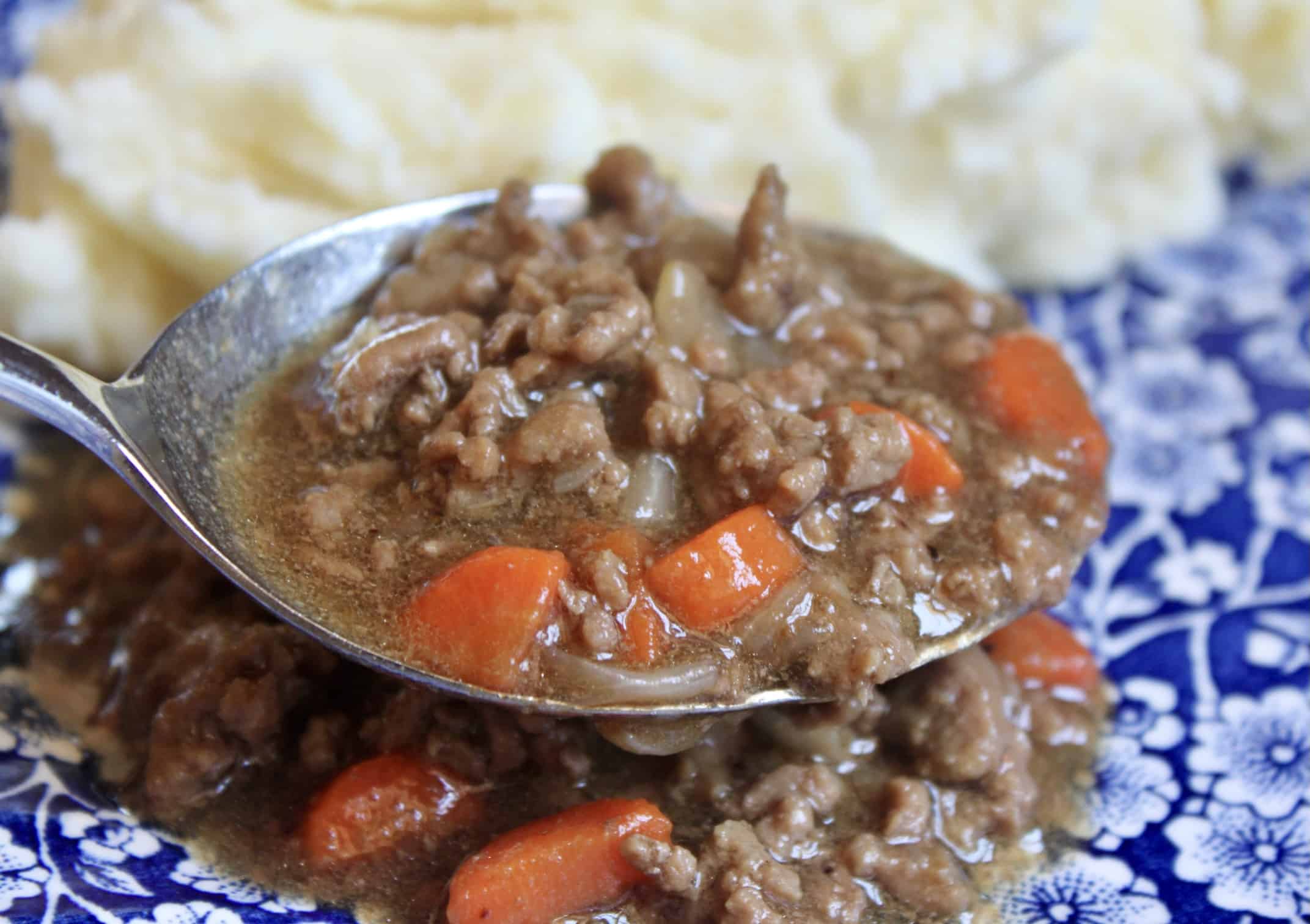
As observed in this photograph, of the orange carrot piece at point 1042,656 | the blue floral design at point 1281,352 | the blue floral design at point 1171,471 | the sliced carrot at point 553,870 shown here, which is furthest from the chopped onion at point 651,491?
the blue floral design at point 1281,352

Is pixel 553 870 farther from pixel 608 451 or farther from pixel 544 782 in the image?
pixel 608 451

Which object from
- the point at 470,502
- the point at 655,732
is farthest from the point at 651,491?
the point at 655,732

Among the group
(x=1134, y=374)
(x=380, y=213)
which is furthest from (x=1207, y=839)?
(x=380, y=213)

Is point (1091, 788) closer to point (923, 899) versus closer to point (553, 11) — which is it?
point (923, 899)

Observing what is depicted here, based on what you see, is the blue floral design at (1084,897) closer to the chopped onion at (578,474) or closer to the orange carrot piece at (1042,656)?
the orange carrot piece at (1042,656)

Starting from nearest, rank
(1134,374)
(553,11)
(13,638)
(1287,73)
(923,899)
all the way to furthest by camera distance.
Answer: (923,899), (13,638), (553,11), (1134,374), (1287,73)

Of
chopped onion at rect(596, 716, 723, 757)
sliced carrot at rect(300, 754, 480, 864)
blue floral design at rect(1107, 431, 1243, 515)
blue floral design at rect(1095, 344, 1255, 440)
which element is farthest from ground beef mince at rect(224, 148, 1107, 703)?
blue floral design at rect(1095, 344, 1255, 440)

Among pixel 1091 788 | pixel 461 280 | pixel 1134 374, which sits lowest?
pixel 1091 788

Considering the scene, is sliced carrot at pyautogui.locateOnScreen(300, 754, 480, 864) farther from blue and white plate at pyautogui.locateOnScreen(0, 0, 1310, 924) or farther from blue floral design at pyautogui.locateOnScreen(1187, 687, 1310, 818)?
blue floral design at pyautogui.locateOnScreen(1187, 687, 1310, 818)
